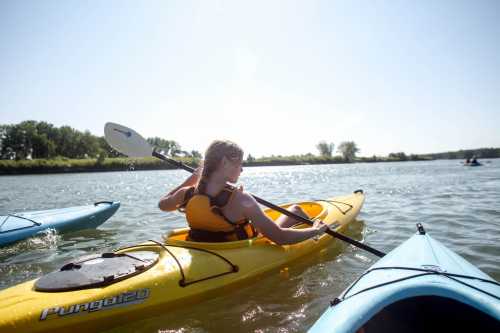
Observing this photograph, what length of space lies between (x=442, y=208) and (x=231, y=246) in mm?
6517

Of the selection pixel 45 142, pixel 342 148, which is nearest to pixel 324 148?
pixel 342 148

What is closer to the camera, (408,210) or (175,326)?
(175,326)

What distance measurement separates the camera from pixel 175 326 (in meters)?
2.66

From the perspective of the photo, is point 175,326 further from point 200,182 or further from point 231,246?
point 200,182

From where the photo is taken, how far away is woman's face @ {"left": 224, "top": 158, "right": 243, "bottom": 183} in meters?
2.96

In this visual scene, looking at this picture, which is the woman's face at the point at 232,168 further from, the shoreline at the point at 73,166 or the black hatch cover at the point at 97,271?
the shoreline at the point at 73,166

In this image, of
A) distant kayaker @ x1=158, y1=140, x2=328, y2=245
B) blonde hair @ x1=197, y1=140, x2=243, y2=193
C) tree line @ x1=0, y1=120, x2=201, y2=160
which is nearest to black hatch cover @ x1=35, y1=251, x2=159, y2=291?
distant kayaker @ x1=158, y1=140, x2=328, y2=245

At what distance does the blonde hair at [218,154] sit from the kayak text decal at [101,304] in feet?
3.47

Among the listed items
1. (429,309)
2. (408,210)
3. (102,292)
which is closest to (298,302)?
(429,309)

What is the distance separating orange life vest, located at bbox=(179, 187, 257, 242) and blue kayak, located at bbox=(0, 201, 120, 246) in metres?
A: 3.23

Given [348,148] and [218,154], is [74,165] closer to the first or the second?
[218,154]

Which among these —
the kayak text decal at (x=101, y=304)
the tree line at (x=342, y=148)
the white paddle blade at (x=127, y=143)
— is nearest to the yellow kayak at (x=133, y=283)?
the kayak text decal at (x=101, y=304)

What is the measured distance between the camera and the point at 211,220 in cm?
311

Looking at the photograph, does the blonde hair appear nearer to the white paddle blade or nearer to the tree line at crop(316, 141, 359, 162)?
the white paddle blade
